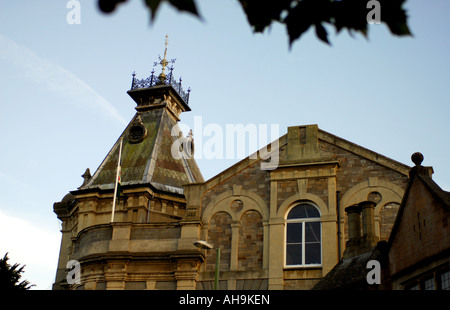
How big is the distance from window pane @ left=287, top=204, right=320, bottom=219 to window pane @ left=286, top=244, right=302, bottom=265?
1.31m

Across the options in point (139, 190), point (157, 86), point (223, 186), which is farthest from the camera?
point (157, 86)

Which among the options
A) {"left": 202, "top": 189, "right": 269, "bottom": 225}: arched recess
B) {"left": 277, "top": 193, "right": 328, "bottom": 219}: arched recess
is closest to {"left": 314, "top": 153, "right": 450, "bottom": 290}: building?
{"left": 277, "top": 193, "right": 328, "bottom": 219}: arched recess

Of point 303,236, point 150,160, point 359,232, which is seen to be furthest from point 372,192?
point 150,160

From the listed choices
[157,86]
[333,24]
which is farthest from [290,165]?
[333,24]

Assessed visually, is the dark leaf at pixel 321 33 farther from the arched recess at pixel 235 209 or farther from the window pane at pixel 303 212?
the arched recess at pixel 235 209

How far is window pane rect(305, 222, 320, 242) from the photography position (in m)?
25.7

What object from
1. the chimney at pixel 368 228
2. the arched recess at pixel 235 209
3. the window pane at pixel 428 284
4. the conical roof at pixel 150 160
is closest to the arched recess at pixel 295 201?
the arched recess at pixel 235 209

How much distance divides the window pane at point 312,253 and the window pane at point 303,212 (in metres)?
1.30

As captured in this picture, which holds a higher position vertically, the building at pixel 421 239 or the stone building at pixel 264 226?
the stone building at pixel 264 226

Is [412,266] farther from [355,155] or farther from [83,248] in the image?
[83,248]

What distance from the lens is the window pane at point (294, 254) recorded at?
83.9 ft

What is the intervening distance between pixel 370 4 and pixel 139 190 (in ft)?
101

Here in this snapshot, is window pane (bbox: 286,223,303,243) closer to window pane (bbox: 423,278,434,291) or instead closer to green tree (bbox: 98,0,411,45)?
window pane (bbox: 423,278,434,291)
